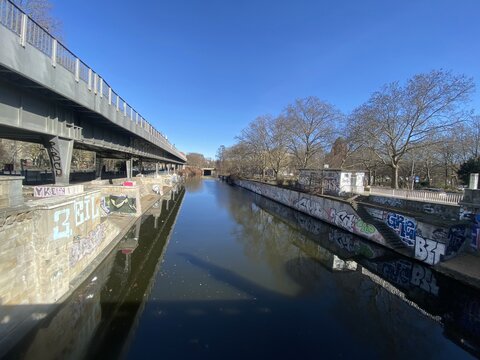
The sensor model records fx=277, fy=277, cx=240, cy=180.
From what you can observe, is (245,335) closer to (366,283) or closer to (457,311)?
(366,283)

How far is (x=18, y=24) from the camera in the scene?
9078 millimetres

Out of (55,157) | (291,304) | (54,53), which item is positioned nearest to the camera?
(54,53)

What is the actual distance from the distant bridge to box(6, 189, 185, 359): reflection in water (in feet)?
18.0

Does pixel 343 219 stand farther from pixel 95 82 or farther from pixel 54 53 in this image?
pixel 54 53

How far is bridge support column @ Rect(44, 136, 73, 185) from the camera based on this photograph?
13.2 meters

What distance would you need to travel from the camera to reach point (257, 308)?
10.9 meters

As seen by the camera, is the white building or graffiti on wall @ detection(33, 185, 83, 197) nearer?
graffiti on wall @ detection(33, 185, 83, 197)

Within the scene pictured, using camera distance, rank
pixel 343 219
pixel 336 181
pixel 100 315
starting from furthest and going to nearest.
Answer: pixel 336 181 → pixel 343 219 → pixel 100 315

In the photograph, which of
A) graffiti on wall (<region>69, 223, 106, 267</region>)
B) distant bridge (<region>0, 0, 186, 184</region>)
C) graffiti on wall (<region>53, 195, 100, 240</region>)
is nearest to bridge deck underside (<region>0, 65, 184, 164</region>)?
distant bridge (<region>0, 0, 186, 184</region>)

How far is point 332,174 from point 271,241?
15005 mm

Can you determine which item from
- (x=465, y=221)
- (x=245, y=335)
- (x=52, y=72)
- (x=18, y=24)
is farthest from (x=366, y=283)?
(x=18, y=24)

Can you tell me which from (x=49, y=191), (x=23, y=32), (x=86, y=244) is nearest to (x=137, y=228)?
(x=86, y=244)

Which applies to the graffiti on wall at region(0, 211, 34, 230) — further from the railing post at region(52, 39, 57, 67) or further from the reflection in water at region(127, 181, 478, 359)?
the railing post at region(52, 39, 57, 67)

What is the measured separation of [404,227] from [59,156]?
2086cm
